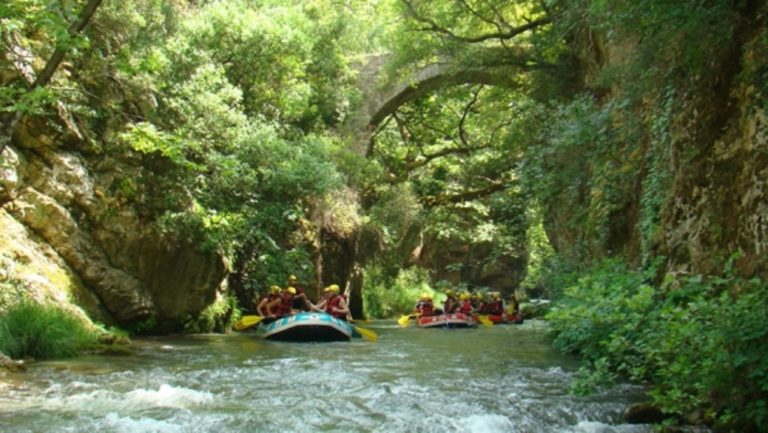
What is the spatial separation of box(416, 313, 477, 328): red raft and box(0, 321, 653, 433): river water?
6.70 m

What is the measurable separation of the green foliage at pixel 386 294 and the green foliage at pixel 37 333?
13.2 m

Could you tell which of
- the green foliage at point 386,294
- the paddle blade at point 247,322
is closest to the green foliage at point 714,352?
the paddle blade at point 247,322

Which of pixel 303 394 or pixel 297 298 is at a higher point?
pixel 297 298

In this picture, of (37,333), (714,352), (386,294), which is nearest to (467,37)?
(37,333)

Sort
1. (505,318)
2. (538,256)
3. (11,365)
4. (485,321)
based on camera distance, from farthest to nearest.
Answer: (538,256), (505,318), (485,321), (11,365)

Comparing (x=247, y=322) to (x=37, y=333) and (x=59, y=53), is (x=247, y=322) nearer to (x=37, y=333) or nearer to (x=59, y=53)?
(x=37, y=333)

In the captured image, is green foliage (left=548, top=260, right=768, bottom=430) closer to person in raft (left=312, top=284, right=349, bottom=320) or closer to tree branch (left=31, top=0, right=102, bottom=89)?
tree branch (left=31, top=0, right=102, bottom=89)

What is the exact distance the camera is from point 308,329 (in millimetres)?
11555

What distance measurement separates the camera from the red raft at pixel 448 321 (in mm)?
16359

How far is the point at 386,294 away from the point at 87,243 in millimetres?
13294

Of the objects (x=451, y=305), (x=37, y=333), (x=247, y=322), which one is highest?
(x=451, y=305)

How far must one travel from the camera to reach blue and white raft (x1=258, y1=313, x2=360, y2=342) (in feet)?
37.6

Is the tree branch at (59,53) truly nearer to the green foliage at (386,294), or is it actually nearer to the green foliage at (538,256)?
the green foliage at (538,256)

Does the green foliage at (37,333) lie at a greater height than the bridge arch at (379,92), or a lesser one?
lesser
